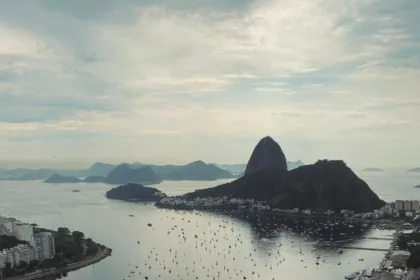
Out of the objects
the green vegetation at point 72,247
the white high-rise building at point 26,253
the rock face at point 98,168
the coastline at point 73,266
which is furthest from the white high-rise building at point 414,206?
the rock face at point 98,168

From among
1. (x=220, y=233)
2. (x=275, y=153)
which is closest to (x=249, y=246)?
(x=220, y=233)

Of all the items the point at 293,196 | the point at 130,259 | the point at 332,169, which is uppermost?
the point at 332,169

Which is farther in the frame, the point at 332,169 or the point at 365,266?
the point at 332,169

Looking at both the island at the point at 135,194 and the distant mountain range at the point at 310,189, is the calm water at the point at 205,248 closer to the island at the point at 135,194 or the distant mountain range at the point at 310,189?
the distant mountain range at the point at 310,189

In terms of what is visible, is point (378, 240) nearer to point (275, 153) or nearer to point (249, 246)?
point (249, 246)

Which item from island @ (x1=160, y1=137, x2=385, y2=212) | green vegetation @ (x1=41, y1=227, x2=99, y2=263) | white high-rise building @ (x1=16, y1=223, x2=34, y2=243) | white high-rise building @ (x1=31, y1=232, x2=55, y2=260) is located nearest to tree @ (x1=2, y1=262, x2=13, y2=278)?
white high-rise building @ (x1=31, y1=232, x2=55, y2=260)

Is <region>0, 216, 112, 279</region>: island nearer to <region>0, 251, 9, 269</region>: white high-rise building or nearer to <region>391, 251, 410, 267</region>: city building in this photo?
<region>0, 251, 9, 269</region>: white high-rise building

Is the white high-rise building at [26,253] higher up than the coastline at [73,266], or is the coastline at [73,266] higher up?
the white high-rise building at [26,253]
